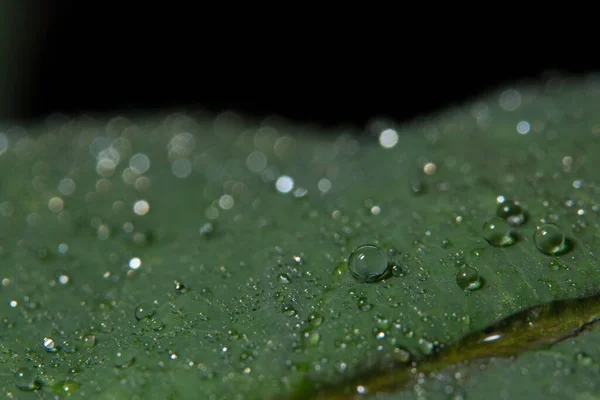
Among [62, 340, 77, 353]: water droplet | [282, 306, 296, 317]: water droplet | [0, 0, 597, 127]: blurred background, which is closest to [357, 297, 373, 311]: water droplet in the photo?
[282, 306, 296, 317]: water droplet

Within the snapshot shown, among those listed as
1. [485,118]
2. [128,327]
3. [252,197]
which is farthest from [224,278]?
[485,118]

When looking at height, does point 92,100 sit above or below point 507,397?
below

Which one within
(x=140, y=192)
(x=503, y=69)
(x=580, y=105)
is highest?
(x=580, y=105)

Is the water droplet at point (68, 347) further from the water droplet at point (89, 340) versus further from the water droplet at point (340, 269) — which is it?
the water droplet at point (340, 269)

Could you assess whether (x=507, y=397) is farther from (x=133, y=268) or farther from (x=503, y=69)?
(x=503, y=69)

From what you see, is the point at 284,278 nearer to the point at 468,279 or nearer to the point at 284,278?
the point at 284,278

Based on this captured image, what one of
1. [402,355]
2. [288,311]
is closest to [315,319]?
[288,311]

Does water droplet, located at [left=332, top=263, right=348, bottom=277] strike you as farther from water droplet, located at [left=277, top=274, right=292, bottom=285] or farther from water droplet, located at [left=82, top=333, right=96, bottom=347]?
water droplet, located at [left=82, top=333, right=96, bottom=347]
